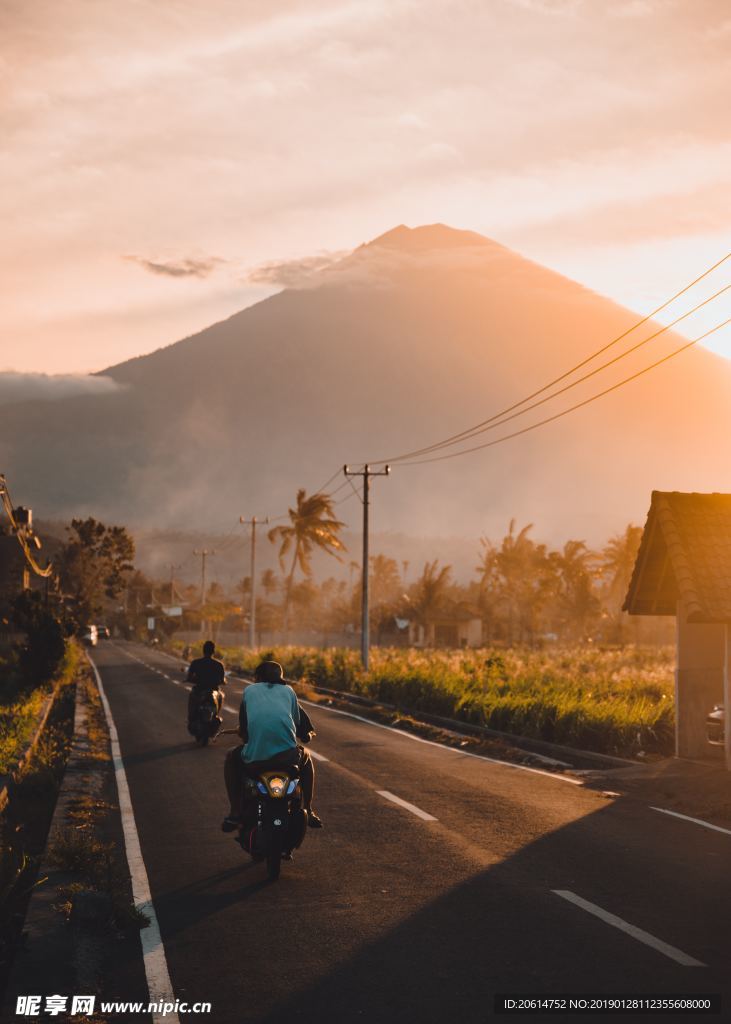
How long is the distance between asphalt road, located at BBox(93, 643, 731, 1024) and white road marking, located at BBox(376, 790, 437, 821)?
74mm

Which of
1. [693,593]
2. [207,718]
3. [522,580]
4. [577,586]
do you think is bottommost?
[207,718]

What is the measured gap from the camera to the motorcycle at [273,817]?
986 centimetres

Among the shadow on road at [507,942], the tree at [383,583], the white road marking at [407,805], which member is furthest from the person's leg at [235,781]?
the tree at [383,583]

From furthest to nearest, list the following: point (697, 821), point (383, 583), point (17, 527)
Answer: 1. point (383, 583)
2. point (17, 527)
3. point (697, 821)

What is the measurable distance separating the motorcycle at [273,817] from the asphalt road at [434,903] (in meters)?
0.29

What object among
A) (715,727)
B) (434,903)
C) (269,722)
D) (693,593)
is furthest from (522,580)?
(434,903)

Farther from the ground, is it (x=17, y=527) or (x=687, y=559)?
(x=17, y=527)

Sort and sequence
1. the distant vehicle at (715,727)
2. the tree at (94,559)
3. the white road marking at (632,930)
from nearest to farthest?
1. the white road marking at (632,930)
2. the distant vehicle at (715,727)
3. the tree at (94,559)

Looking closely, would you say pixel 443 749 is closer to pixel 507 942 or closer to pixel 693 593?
pixel 693 593

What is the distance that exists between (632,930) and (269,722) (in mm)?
3671

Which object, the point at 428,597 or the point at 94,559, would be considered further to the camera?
the point at 428,597

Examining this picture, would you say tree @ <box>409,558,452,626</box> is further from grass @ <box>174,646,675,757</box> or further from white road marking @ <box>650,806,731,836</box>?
white road marking @ <box>650,806,731,836</box>

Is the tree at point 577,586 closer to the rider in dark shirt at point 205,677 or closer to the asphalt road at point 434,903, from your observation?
the rider in dark shirt at point 205,677

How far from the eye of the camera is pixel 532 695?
2933 cm
